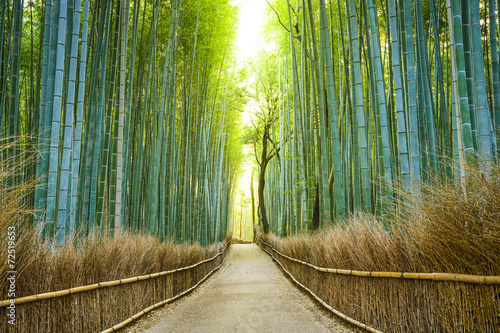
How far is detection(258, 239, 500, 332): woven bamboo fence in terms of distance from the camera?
66.1 inches

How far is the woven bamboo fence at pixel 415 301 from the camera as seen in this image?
168 cm

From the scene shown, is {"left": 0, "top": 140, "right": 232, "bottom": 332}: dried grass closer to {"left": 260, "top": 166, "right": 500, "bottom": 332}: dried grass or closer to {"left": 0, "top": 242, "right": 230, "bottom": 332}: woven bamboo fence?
{"left": 0, "top": 242, "right": 230, "bottom": 332}: woven bamboo fence

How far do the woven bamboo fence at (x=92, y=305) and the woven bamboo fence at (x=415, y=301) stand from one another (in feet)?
5.80

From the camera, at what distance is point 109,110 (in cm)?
377

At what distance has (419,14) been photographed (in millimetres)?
3176

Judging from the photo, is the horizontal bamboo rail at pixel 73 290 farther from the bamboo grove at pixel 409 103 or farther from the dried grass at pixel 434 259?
the bamboo grove at pixel 409 103

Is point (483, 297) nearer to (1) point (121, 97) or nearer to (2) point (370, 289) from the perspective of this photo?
(2) point (370, 289)

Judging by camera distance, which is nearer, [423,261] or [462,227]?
[462,227]

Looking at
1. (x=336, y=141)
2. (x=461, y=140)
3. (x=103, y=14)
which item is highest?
(x=103, y=14)

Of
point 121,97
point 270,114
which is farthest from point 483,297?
point 270,114

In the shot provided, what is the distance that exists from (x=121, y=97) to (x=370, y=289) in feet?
9.85

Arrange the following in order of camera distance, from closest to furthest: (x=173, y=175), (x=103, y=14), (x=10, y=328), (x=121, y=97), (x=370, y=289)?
(x=10, y=328), (x=370, y=289), (x=103, y=14), (x=121, y=97), (x=173, y=175)

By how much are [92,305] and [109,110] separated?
6.39ft

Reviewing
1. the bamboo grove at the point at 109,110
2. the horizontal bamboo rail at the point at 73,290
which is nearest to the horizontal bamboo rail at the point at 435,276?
the horizontal bamboo rail at the point at 73,290
